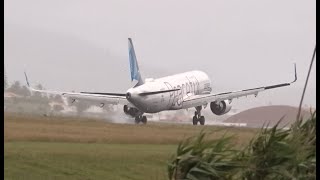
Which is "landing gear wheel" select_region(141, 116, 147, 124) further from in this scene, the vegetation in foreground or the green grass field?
the vegetation in foreground

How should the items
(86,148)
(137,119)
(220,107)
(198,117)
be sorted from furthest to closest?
(220,107), (137,119), (198,117), (86,148)

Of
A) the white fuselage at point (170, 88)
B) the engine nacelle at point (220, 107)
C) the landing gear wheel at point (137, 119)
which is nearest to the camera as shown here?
the landing gear wheel at point (137, 119)

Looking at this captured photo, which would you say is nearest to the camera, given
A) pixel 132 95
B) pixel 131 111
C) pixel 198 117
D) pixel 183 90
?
pixel 198 117

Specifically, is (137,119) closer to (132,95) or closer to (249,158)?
(132,95)

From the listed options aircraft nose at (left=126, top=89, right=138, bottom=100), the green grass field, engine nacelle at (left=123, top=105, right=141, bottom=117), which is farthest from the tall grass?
aircraft nose at (left=126, top=89, right=138, bottom=100)

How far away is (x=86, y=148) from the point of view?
23000 mm

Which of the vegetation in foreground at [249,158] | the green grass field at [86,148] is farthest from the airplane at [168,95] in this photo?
the vegetation in foreground at [249,158]

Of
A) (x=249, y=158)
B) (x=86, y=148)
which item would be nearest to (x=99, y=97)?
(x=86, y=148)

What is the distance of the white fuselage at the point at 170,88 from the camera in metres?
38.9

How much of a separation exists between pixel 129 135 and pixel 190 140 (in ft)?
52.9

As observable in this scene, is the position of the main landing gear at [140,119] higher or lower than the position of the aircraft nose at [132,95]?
lower

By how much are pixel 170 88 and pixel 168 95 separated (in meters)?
1.22

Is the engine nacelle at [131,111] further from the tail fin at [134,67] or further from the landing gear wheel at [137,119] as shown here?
the tail fin at [134,67]

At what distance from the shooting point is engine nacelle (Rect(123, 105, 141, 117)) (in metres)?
38.5
